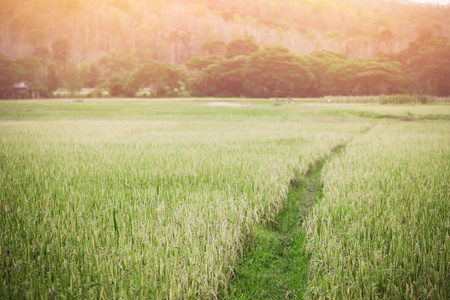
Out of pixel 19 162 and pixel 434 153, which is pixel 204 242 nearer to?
pixel 19 162

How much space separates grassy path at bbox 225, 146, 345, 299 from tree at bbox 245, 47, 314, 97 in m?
50.9

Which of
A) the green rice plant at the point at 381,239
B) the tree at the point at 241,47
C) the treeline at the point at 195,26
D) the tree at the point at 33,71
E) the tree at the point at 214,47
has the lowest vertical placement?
the green rice plant at the point at 381,239

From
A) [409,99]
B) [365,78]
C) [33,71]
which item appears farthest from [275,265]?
[33,71]

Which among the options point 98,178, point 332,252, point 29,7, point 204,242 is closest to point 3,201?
point 98,178

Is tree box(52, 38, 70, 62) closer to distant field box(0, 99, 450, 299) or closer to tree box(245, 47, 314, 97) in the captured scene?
tree box(245, 47, 314, 97)

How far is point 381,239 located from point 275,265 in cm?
106

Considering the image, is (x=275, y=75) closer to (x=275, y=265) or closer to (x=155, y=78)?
(x=155, y=78)

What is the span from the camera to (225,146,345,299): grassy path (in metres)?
2.34

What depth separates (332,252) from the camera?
245cm

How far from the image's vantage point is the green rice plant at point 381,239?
2.07m

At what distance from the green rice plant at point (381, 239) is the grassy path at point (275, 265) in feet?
0.53

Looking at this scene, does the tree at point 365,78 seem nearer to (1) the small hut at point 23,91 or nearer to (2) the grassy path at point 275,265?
(1) the small hut at point 23,91

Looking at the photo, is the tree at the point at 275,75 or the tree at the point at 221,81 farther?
the tree at the point at 221,81

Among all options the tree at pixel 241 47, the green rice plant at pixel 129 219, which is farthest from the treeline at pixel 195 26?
the green rice plant at pixel 129 219
